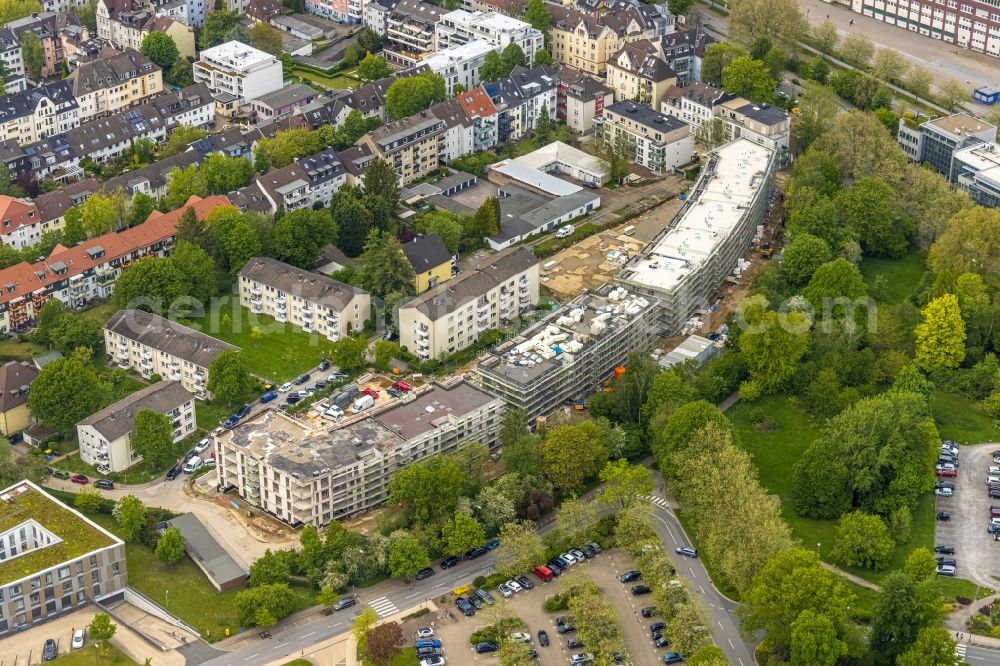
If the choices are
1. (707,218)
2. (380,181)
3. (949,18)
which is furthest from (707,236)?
(949,18)

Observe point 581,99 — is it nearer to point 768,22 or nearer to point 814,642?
point 768,22

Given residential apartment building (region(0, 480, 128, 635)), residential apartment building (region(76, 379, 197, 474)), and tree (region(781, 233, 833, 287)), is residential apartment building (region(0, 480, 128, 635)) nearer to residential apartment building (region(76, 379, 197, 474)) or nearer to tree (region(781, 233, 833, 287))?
residential apartment building (region(76, 379, 197, 474))

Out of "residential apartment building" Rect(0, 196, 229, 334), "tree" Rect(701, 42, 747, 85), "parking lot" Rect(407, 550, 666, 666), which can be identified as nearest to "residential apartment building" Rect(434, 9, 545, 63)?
"tree" Rect(701, 42, 747, 85)

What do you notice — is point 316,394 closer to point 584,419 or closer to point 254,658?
point 584,419

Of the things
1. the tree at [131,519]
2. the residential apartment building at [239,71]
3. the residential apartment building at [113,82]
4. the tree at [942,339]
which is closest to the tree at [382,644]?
the tree at [131,519]

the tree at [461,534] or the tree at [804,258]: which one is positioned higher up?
the tree at [804,258]

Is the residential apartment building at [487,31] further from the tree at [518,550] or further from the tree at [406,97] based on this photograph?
the tree at [518,550]

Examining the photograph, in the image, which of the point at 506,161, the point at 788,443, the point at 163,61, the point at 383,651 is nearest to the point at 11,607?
the point at 383,651
